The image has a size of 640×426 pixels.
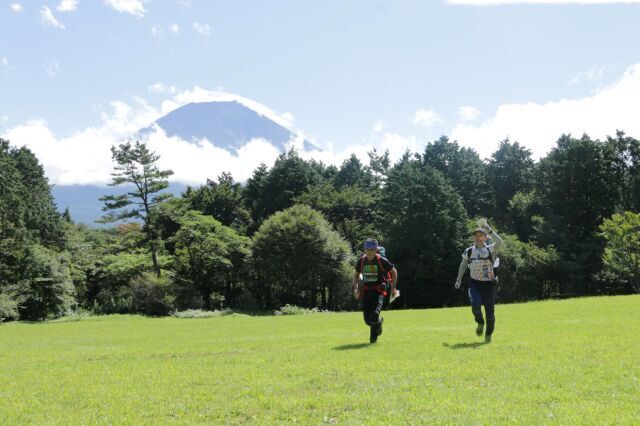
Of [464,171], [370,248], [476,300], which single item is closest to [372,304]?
[370,248]

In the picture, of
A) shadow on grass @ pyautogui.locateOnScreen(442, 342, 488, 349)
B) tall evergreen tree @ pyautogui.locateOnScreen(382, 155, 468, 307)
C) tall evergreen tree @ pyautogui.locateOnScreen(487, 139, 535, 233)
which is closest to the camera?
shadow on grass @ pyautogui.locateOnScreen(442, 342, 488, 349)

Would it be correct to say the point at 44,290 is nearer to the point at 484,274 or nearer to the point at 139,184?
the point at 139,184

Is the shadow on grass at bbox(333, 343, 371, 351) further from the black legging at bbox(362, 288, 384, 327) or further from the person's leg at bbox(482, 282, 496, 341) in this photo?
the person's leg at bbox(482, 282, 496, 341)

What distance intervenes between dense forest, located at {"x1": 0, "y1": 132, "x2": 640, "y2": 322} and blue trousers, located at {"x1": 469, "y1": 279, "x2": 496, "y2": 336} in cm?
4295

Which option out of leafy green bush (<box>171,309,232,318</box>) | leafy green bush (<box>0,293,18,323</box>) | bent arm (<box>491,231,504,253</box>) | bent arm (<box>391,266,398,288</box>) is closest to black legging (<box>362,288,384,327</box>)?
bent arm (<box>391,266,398,288</box>)

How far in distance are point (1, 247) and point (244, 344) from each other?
152 ft

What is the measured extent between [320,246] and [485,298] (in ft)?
144

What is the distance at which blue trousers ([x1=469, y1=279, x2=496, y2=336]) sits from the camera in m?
12.7

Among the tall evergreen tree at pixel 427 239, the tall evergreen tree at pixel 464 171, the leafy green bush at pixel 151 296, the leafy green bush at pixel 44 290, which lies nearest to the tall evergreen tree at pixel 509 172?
the tall evergreen tree at pixel 464 171

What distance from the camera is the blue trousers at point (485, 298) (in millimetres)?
12719

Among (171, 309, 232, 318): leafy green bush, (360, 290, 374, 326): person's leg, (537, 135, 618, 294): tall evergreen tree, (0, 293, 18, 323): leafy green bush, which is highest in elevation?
(537, 135, 618, 294): tall evergreen tree

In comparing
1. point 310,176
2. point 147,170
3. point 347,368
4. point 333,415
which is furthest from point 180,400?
point 310,176

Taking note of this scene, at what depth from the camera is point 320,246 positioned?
56.5 meters

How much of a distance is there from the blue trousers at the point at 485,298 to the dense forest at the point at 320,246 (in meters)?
43.0
